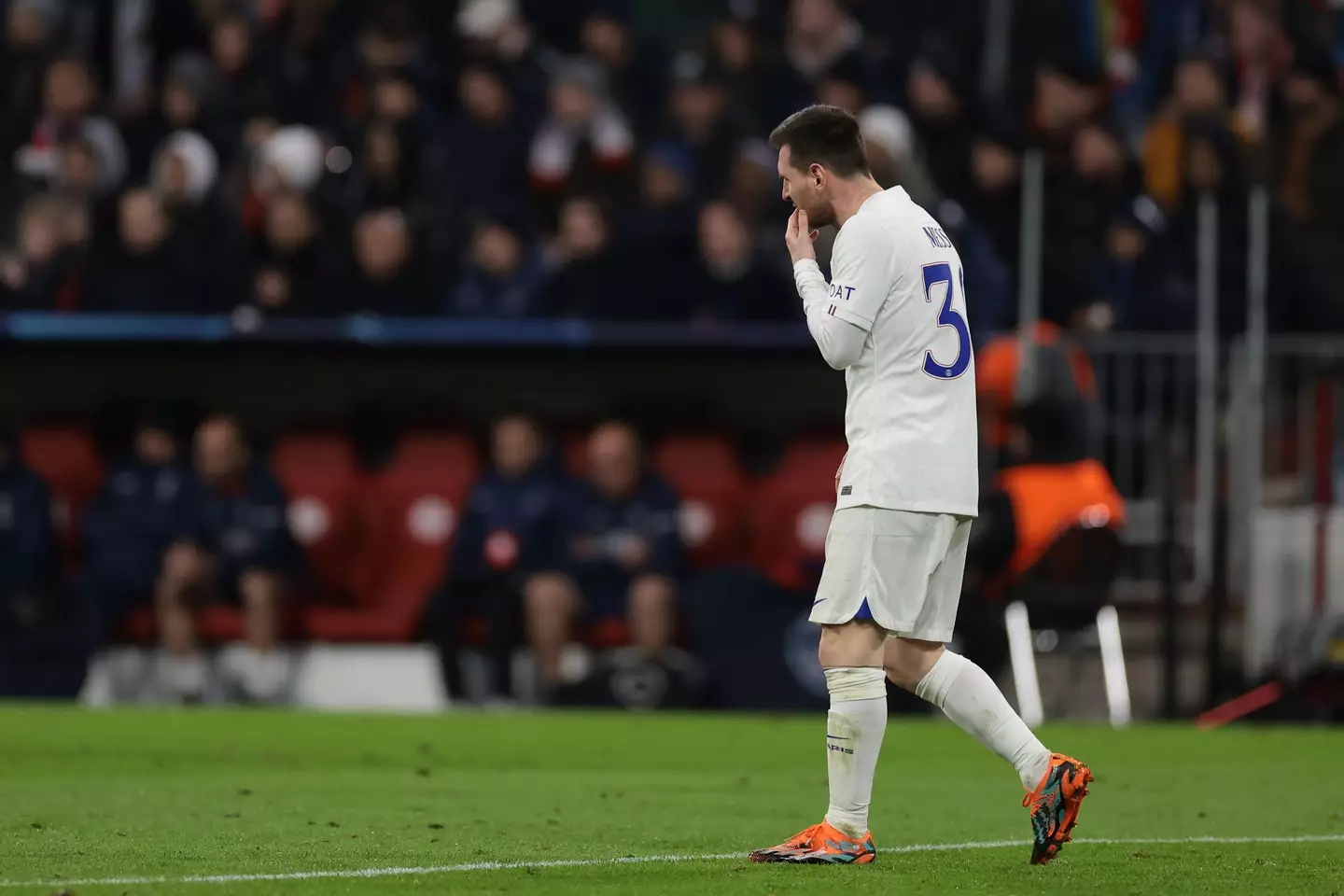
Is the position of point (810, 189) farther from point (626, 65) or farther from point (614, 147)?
point (626, 65)

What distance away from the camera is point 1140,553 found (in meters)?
14.1

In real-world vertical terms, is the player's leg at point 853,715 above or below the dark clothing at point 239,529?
above

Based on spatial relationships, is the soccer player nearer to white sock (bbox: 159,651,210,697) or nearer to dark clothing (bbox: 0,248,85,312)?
white sock (bbox: 159,651,210,697)

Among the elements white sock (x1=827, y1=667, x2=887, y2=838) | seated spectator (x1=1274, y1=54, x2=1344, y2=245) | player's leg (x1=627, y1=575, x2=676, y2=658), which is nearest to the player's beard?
white sock (x1=827, y1=667, x2=887, y2=838)

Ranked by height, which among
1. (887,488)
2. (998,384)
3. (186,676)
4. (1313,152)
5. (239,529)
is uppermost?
(887,488)

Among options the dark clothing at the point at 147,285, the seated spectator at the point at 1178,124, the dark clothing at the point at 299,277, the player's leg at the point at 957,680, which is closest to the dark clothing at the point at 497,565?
the dark clothing at the point at 299,277

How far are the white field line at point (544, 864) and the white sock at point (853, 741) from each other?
1.18ft

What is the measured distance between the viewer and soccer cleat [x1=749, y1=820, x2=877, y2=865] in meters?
5.97

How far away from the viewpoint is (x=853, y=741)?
19.8 ft

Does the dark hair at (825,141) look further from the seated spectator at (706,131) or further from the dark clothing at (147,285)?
the seated spectator at (706,131)

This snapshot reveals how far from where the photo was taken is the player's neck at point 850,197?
6.19m

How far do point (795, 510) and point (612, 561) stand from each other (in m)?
1.30

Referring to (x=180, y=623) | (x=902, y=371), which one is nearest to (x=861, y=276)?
(x=902, y=371)

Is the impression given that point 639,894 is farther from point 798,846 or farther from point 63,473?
point 63,473
